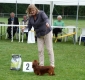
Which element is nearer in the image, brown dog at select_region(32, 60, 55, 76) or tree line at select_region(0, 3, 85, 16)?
brown dog at select_region(32, 60, 55, 76)

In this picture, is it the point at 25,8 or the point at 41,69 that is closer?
the point at 41,69

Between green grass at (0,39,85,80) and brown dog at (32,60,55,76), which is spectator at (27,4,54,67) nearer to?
brown dog at (32,60,55,76)

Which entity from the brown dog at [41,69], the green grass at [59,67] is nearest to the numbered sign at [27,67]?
the green grass at [59,67]

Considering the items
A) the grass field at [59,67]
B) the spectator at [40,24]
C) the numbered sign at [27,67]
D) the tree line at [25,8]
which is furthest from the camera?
the tree line at [25,8]

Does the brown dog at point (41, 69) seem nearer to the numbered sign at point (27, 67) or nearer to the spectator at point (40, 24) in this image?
the numbered sign at point (27, 67)

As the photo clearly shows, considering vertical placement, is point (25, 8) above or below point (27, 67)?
above

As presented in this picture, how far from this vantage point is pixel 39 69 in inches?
250

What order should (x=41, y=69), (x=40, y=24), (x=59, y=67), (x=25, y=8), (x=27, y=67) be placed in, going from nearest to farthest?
(x=41, y=69)
(x=40, y=24)
(x=27, y=67)
(x=59, y=67)
(x=25, y=8)

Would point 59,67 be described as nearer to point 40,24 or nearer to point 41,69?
point 41,69

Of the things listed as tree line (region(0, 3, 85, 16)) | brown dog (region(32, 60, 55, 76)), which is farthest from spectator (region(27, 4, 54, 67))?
tree line (region(0, 3, 85, 16))

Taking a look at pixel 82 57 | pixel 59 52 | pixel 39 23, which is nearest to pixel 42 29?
pixel 39 23

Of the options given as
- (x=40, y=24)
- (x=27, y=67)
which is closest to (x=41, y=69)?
(x=27, y=67)

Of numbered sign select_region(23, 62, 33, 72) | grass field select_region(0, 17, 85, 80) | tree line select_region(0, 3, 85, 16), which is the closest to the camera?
grass field select_region(0, 17, 85, 80)

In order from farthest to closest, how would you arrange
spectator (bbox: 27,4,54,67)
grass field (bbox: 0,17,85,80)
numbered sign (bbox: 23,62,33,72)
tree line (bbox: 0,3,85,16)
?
tree line (bbox: 0,3,85,16) → numbered sign (bbox: 23,62,33,72) → spectator (bbox: 27,4,54,67) → grass field (bbox: 0,17,85,80)
